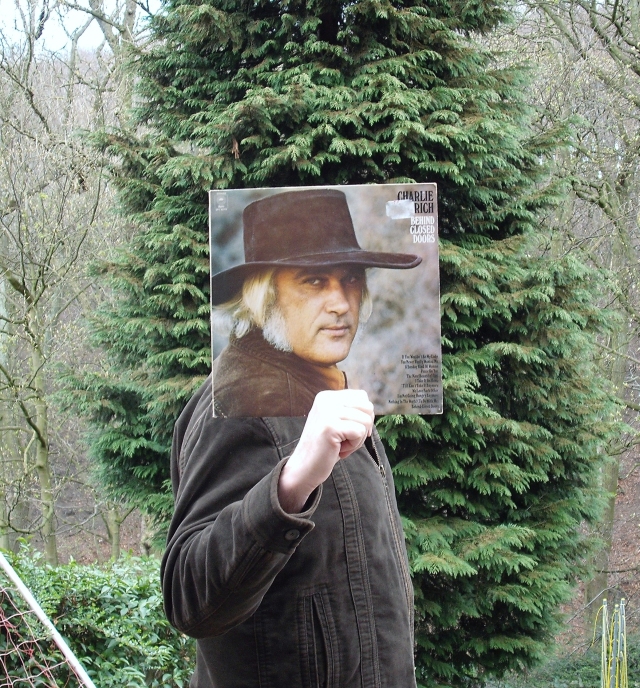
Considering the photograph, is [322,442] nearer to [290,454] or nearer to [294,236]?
[290,454]

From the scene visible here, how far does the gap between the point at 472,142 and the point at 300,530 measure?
410 cm

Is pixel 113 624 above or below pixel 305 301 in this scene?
below

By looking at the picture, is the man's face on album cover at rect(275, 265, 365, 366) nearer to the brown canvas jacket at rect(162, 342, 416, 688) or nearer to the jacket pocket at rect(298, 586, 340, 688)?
the brown canvas jacket at rect(162, 342, 416, 688)

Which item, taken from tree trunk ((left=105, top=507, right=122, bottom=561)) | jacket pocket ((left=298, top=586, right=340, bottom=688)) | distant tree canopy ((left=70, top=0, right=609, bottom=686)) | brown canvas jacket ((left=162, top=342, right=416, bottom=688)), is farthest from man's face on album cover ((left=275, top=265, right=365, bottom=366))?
tree trunk ((left=105, top=507, right=122, bottom=561))

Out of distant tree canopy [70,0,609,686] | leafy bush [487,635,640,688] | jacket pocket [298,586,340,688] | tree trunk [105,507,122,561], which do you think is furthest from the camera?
tree trunk [105,507,122,561]

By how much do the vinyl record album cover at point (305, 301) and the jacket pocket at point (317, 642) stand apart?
1.23ft

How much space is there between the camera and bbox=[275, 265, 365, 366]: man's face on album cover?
149 centimetres

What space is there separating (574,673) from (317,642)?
744 cm

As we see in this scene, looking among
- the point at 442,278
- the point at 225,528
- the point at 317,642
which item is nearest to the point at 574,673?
the point at 442,278

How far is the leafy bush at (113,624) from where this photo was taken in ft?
13.1

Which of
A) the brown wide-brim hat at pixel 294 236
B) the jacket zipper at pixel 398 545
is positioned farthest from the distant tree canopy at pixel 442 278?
the brown wide-brim hat at pixel 294 236

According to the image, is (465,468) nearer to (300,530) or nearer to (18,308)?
(300,530)

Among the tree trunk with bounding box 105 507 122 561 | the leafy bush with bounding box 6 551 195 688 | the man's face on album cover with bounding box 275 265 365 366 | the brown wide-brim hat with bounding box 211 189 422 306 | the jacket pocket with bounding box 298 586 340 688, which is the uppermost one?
the brown wide-brim hat with bounding box 211 189 422 306

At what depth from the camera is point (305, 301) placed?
1.49 metres
